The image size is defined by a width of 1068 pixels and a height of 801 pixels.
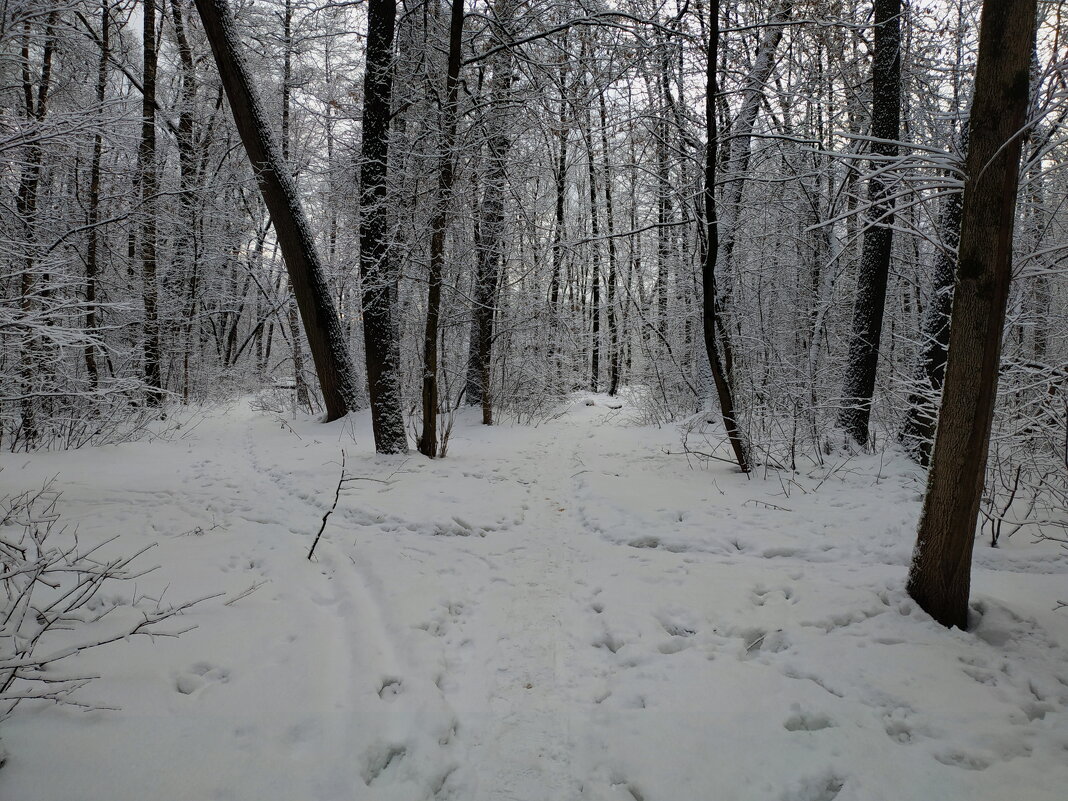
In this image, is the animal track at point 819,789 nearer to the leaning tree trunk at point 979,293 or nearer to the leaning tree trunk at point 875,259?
the leaning tree trunk at point 979,293

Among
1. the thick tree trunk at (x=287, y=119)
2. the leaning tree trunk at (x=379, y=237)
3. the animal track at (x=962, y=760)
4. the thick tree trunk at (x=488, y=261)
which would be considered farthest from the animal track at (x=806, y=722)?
the thick tree trunk at (x=287, y=119)

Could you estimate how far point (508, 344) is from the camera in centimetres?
1112

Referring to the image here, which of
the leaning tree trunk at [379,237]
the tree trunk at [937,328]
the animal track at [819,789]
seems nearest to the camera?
the animal track at [819,789]

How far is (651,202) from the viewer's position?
10.8 m

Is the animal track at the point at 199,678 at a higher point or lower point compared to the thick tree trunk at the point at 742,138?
lower

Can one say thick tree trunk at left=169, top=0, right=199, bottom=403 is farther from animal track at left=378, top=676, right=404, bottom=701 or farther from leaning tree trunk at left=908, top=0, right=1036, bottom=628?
leaning tree trunk at left=908, top=0, right=1036, bottom=628

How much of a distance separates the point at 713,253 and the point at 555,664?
14.7ft

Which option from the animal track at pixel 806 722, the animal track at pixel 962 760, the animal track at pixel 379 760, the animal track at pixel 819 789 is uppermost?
the animal track at pixel 962 760

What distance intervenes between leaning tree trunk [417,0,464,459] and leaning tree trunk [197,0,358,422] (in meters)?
2.54

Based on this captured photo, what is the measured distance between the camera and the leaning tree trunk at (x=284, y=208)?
7.21m

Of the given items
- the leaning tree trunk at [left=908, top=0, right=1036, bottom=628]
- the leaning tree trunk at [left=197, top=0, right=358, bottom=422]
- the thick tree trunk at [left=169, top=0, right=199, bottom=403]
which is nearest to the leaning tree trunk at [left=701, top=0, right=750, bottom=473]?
the leaning tree trunk at [left=908, top=0, right=1036, bottom=628]

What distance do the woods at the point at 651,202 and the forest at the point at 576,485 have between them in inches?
2.5

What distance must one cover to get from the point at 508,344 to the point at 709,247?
241 inches

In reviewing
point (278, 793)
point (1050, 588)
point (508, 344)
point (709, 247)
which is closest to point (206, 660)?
point (278, 793)
